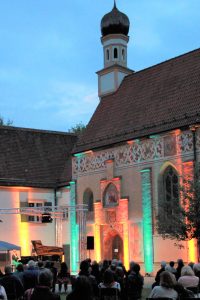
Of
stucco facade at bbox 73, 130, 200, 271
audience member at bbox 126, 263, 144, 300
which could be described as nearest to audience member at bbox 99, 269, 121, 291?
audience member at bbox 126, 263, 144, 300

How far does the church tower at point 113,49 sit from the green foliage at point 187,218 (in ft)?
47.8

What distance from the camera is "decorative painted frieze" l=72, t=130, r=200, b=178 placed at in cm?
2873

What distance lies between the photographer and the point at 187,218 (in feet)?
77.6

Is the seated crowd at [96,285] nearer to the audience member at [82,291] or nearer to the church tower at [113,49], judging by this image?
the audience member at [82,291]

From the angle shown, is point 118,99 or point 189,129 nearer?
point 189,129

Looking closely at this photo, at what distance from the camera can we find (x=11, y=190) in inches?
1469

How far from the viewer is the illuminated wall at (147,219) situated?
97.5 feet

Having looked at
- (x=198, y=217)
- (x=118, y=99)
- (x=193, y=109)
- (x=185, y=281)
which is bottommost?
(x=185, y=281)

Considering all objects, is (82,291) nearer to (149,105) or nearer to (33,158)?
(149,105)

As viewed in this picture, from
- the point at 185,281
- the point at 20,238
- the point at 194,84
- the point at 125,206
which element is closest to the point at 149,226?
the point at 125,206

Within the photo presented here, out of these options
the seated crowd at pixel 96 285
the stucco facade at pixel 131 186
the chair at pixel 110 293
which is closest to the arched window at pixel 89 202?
the stucco facade at pixel 131 186

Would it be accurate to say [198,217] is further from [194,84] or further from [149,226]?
[194,84]

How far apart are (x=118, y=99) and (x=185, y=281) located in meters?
26.1

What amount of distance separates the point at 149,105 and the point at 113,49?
784cm
